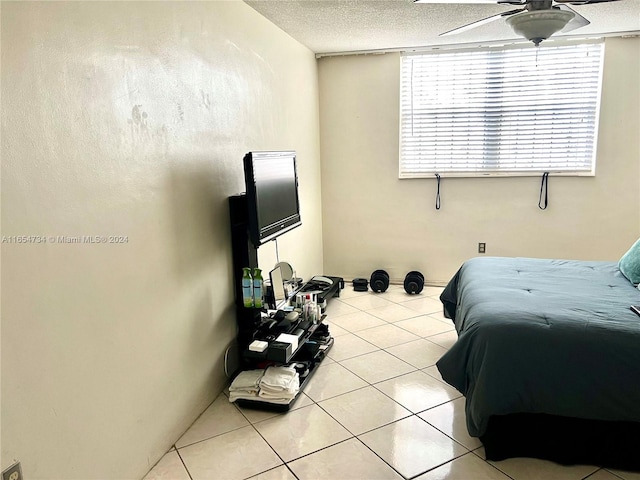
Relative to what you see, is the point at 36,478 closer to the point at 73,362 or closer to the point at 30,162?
the point at 73,362

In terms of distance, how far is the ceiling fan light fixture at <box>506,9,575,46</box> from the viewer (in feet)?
7.70

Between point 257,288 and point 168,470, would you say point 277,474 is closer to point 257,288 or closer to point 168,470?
point 168,470

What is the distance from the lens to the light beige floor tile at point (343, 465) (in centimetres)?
200

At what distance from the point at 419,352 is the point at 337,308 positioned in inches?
43.5

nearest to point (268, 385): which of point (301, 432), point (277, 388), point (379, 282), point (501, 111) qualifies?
point (277, 388)

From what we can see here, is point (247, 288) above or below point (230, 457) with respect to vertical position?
above

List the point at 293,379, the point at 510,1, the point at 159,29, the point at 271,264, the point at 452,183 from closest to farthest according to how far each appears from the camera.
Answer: the point at 159,29, the point at 510,1, the point at 293,379, the point at 271,264, the point at 452,183

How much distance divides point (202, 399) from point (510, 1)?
8.67 ft

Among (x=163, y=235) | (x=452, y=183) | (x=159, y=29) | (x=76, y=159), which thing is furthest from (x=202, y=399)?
(x=452, y=183)

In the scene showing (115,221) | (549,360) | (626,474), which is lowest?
(626,474)

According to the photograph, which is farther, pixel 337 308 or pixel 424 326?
pixel 337 308

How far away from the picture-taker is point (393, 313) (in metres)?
4.02

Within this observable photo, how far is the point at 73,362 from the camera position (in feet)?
5.20

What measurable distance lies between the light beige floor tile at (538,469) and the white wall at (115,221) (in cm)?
154
